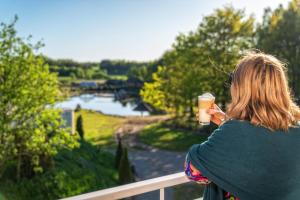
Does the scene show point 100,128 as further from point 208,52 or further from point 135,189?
point 135,189

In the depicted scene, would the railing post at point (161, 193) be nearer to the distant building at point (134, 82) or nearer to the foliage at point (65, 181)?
the foliage at point (65, 181)

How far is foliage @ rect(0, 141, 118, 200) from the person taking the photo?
8.55 meters

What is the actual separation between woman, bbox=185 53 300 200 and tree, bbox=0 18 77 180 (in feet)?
24.3

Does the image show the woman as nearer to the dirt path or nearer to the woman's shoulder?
the woman's shoulder

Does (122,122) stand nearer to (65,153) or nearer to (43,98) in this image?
(65,153)

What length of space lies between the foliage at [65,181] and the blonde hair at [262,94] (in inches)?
303

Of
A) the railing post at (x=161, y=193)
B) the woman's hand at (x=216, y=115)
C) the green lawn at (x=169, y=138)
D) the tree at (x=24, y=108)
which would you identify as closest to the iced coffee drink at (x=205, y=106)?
the woman's hand at (x=216, y=115)

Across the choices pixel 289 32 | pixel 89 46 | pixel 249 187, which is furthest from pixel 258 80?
pixel 89 46

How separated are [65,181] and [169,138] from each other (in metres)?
11.9

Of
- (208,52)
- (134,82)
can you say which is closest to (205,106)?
(208,52)

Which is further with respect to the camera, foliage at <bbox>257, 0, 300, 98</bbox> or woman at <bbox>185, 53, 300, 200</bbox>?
foliage at <bbox>257, 0, 300, 98</bbox>

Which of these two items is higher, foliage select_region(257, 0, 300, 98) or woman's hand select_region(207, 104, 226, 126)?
foliage select_region(257, 0, 300, 98)

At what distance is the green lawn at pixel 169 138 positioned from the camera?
18.9 metres

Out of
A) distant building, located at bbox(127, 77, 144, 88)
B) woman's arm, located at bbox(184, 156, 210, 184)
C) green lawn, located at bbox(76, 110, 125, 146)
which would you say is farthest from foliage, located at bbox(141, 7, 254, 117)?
distant building, located at bbox(127, 77, 144, 88)
